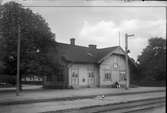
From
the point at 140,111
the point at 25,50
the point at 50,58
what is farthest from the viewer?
the point at 50,58

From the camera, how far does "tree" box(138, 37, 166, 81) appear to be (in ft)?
9.63

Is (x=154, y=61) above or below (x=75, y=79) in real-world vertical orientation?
above

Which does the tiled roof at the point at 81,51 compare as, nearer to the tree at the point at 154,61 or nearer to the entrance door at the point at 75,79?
the tree at the point at 154,61

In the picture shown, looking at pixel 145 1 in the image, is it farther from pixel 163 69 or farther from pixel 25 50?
pixel 25 50

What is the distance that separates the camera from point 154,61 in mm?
3072

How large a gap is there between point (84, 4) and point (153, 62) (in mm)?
1166

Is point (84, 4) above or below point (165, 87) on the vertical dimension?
above

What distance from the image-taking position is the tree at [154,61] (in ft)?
9.63

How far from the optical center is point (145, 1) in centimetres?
282

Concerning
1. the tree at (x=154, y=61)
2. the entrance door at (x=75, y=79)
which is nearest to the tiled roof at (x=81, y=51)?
the tree at (x=154, y=61)

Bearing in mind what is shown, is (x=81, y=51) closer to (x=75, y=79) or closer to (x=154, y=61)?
(x=154, y=61)

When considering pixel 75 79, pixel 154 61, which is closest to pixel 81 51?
pixel 154 61

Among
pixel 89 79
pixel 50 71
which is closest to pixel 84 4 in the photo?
pixel 50 71

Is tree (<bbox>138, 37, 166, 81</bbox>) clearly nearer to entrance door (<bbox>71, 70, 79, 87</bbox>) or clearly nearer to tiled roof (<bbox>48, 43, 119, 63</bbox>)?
tiled roof (<bbox>48, 43, 119, 63</bbox>)
